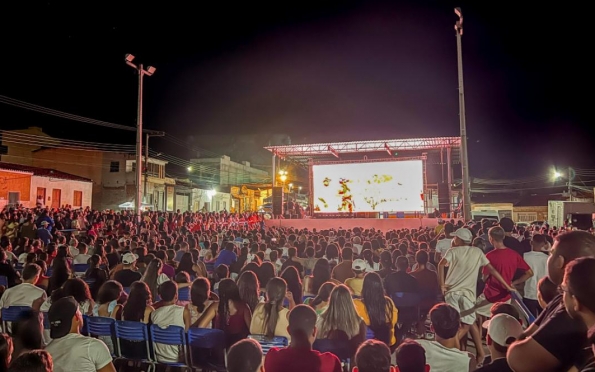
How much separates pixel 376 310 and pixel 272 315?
4.10ft

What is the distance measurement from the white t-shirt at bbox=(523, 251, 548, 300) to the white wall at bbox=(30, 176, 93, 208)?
31.8m

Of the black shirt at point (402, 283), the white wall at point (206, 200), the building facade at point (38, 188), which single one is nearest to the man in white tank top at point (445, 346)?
the black shirt at point (402, 283)

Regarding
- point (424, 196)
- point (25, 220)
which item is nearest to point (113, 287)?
point (25, 220)

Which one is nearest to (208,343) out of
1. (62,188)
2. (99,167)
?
(62,188)

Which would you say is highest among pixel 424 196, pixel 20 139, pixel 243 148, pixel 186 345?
pixel 243 148

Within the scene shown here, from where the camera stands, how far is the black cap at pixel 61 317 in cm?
320

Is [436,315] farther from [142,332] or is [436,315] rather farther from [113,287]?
[113,287]

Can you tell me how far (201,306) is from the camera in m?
4.87

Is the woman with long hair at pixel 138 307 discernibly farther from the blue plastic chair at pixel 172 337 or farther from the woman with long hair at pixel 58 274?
the woman with long hair at pixel 58 274

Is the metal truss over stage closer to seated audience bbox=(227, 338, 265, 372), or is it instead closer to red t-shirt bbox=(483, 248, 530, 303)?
red t-shirt bbox=(483, 248, 530, 303)

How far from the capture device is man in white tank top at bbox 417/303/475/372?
10.3 feet

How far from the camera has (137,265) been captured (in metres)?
7.84

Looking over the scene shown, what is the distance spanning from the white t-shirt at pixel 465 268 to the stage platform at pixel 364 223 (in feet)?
50.7

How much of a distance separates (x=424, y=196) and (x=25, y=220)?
2011 cm
